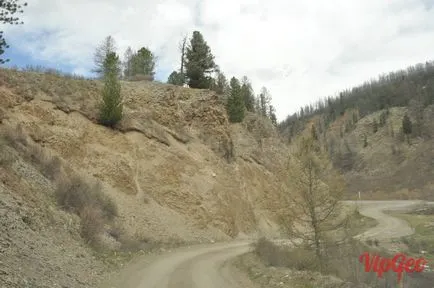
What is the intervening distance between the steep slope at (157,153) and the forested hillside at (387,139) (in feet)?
190

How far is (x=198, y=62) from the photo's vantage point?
5259 cm

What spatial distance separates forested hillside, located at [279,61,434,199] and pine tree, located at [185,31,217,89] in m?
54.0

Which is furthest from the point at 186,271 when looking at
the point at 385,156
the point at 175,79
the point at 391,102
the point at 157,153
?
the point at 391,102

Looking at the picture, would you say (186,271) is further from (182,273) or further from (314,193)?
(314,193)

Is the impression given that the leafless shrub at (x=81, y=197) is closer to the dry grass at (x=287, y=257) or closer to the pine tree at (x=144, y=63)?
the dry grass at (x=287, y=257)

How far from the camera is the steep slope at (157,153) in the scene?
3209cm

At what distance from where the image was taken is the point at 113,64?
1496 inches

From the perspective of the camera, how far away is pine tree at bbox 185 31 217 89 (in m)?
52.4

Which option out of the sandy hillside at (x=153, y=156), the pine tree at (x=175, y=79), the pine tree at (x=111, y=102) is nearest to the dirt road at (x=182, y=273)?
the sandy hillside at (x=153, y=156)

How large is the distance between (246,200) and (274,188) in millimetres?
6295

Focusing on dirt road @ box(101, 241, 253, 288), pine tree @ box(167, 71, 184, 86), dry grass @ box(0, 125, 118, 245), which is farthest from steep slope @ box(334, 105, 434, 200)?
dirt road @ box(101, 241, 253, 288)

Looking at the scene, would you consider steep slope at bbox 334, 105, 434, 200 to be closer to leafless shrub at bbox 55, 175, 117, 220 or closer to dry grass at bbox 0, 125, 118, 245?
leafless shrub at bbox 55, 175, 117, 220

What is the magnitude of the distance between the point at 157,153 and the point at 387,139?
355 feet

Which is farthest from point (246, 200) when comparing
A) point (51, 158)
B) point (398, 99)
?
point (398, 99)
